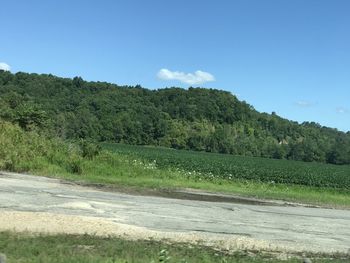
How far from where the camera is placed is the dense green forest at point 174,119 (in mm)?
96562

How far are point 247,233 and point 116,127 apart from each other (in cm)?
9396

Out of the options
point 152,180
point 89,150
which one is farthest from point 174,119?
point 152,180

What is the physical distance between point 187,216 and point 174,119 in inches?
4479

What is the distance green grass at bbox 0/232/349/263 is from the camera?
8570mm

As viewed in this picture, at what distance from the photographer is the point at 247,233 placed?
14.3 m

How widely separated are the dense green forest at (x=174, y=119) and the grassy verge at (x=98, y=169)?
51.9 meters

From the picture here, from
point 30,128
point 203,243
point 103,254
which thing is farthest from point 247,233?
point 30,128

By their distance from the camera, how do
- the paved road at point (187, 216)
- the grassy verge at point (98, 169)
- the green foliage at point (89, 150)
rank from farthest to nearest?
the green foliage at point (89, 150)
the grassy verge at point (98, 169)
the paved road at point (187, 216)

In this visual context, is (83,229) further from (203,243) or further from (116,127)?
(116,127)

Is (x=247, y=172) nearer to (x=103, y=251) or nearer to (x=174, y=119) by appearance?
(x=103, y=251)

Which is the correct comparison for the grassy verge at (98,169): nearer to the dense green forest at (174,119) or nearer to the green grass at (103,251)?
the green grass at (103,251)

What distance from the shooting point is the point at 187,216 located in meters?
16.5

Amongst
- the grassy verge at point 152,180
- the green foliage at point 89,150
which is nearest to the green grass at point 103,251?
the grassy verge at point 152,180

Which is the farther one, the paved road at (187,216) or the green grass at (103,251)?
the paved road at (187,216)
